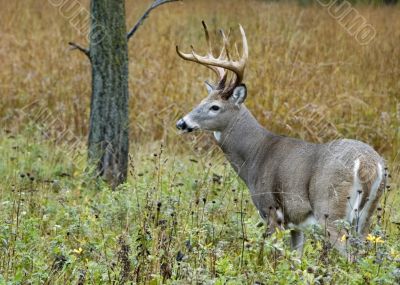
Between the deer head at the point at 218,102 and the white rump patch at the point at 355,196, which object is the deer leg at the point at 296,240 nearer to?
the white rump patch at the point at 355,196

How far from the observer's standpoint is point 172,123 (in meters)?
9.39

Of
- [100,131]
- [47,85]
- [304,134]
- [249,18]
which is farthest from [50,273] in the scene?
[249,18]

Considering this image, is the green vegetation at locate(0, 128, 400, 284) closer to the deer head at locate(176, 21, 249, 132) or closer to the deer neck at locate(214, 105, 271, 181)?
the deer neck at locate(214, 105, 271, 181)

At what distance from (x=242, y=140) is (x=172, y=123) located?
2.78 meters

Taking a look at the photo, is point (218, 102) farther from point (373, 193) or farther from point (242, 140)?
point (373, 193)

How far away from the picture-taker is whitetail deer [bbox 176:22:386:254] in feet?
17.3

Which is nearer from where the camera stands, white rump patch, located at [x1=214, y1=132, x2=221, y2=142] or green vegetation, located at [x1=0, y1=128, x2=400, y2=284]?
green vegetation, located at [x1=0, y1=128, x2=400, y2=284]

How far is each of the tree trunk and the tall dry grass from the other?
1389mm

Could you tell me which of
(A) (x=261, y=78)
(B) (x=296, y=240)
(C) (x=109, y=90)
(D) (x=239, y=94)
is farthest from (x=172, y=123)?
(B) (x=296, y=240)

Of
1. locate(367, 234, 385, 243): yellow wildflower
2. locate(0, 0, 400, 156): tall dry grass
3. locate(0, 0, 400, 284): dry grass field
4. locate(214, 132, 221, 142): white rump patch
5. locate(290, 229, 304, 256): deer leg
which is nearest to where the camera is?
locate(367, 234, 385, 243): yellow wildflower

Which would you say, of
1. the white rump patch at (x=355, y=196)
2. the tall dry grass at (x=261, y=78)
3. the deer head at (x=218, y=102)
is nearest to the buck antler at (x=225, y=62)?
the deer head at (x=218, y=102)

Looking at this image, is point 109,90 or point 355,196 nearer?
point 355,196

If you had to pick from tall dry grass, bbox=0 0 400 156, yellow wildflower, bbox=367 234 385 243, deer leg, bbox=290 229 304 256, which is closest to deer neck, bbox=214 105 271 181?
deer leg, bbox=290 229 304 256

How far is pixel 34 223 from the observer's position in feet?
17.9
